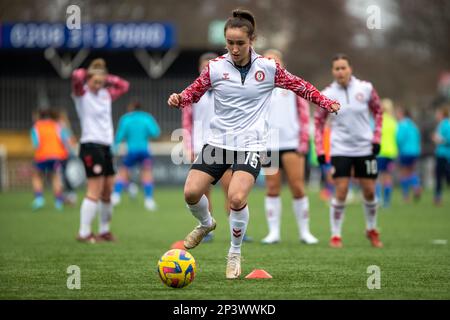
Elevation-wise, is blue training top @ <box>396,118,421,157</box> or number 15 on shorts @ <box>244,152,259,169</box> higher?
blue training top @ <box>396,118,421,157</box>

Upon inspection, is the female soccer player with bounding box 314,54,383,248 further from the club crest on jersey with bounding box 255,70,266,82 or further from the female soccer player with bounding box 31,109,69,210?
the female soccer player with bounding box 31,109,69,210

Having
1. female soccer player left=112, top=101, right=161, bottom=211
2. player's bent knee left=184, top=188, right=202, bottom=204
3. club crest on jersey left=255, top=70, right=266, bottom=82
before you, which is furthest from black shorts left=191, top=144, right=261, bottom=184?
female soccer player left=112, top=101, right=161, bottom=211

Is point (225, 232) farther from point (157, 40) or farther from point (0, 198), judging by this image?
point (157, 40)

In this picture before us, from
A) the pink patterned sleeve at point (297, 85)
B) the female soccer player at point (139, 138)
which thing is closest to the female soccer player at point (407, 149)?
the female soccer player at point (139, 138)

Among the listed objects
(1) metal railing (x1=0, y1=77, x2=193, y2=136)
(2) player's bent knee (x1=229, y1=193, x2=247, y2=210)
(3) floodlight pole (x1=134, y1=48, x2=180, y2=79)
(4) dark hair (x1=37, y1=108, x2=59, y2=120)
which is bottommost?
(2) player's bent knee (x1=229, y1=193, x2=247, y2=210)

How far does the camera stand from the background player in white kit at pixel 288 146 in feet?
42.2

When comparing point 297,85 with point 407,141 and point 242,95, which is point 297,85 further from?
point 407,141

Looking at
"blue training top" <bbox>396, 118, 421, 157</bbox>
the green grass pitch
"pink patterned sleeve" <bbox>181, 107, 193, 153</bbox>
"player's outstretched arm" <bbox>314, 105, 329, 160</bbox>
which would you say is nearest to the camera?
the green grass pitch

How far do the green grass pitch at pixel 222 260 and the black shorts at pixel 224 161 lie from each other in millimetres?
1046

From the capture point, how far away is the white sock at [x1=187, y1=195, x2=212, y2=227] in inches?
361

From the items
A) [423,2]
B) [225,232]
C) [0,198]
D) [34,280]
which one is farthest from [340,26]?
[34,280]

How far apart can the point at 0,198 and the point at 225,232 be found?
12.6 m

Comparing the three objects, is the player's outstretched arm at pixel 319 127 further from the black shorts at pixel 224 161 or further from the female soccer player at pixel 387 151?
the female soccer player at pixel 387 151

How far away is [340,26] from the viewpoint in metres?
55.0
